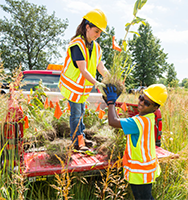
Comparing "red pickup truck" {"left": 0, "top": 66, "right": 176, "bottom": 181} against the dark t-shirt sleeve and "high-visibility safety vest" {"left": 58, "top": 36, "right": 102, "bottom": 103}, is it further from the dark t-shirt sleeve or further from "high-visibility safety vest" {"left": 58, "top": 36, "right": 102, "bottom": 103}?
the dark t-shirt sleeve

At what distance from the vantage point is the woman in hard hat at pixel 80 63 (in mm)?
2410

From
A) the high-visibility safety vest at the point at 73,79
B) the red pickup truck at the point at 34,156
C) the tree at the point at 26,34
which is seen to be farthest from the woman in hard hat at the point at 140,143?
the tree at the point at 26,34

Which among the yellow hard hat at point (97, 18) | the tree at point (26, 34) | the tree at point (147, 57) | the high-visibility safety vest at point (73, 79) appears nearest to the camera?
the yellow hard hat at point (97, 18)

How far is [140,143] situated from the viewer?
1.92 meters

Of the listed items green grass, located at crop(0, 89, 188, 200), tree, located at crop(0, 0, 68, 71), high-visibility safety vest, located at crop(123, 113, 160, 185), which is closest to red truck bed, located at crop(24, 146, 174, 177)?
green grass, located at crop(0, 89, 188, 200)

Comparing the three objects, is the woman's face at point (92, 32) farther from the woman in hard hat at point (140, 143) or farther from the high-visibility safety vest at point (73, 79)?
the woman in hard hat at point (140, 143)

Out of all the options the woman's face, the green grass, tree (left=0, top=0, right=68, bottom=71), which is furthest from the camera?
tree (left=0, top=0, right=68, bottom=71)

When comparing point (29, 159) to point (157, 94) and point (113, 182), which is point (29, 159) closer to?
point (113, 182)

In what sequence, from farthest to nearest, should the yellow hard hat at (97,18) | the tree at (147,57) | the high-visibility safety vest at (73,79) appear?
1. the tree at (147,57)
2. the high-visibility safety vest at (73,79)
3. the yellow hard hat at (97,18)

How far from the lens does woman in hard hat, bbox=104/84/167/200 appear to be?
1.87 metres

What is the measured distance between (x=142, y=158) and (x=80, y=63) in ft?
4.33

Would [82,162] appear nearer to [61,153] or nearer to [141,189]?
[61,153]

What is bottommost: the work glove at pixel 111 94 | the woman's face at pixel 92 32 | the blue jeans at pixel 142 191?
the blue jeans at pixel 142 191

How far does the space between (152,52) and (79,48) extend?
37.3m
